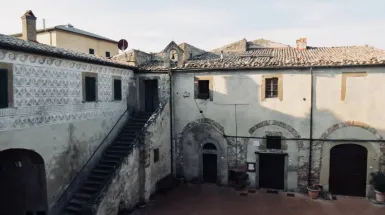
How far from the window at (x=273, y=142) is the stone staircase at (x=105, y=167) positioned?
23.0 feet

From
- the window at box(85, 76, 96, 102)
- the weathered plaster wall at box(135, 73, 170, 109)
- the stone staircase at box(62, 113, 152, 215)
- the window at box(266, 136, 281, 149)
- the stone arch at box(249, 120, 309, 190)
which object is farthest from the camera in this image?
the weathered plaster wall at box(135, 73, 170, 109)

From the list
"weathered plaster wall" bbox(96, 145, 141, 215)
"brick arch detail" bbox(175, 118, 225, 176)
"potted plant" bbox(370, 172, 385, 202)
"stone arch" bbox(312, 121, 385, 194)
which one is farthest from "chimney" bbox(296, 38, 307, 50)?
"weathered plaster wall" bbox(96, 145, 141, 215)

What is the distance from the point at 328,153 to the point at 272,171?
3.01 metres

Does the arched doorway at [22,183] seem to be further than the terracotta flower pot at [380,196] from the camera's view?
No

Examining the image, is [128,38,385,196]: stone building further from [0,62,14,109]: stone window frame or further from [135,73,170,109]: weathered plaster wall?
[0,62,14,109]: stone window frame

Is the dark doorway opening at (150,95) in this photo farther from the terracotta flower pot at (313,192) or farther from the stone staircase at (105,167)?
the terracotta flower pot at (313,192)

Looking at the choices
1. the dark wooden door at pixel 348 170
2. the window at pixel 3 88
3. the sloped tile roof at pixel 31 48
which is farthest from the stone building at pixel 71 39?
the dark wooden door at pixel 348 170

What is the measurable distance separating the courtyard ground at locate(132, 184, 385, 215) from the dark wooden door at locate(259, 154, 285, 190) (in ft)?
2.06

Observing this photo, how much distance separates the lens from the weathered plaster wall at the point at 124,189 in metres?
11.3

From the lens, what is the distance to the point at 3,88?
9156mm

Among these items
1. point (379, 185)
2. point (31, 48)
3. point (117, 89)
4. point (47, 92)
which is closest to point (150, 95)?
point (117, 89)

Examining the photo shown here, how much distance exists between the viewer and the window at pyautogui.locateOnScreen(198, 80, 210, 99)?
52.6 feet

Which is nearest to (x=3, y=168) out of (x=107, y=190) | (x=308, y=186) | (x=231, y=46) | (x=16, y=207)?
(x=16, y=207)

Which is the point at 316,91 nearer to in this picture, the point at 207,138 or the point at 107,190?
the point at 207,138
